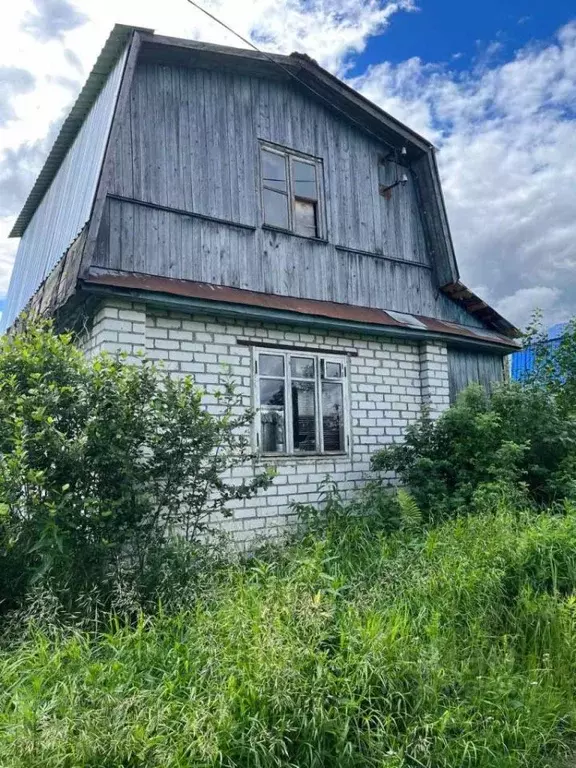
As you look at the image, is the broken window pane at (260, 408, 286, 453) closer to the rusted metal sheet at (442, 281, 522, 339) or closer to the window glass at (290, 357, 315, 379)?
the window glass at (290, 357, 315, 379)

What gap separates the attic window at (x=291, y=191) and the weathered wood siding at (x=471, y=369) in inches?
118

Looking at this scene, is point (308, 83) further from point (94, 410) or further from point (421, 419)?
point (94, 410)

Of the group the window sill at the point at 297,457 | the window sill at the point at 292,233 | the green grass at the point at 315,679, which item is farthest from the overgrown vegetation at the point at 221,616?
the window sill at the point at 292,233

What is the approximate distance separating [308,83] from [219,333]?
159 inches

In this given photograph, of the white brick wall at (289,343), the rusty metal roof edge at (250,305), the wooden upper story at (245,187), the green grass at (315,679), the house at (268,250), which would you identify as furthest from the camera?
the wooden upper story at (245,187)

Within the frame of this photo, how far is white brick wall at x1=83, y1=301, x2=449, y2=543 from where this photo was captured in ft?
20.3

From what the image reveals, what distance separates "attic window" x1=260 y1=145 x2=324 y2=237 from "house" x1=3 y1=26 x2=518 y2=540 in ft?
0.09

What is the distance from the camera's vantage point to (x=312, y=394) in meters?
7.49

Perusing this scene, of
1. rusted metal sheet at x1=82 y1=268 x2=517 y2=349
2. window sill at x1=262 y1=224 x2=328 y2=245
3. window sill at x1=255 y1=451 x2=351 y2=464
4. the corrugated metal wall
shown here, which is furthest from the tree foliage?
the corrugated metal wall

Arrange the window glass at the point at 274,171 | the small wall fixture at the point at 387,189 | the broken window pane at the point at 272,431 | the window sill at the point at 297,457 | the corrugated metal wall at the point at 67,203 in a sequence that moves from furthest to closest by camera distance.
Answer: the small wall fixture at the point at 387,189 < the window glass at the point at 274,171 < the broken window pane at the point at 272,431 < the window sill at the point at 297,457 < the corrugated metal wall at the point at 67,203

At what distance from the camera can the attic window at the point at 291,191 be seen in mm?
7742

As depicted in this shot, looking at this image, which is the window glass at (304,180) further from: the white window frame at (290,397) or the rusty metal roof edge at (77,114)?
the rusty metal roof edge at (77,114)

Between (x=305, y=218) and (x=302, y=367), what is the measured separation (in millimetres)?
2132

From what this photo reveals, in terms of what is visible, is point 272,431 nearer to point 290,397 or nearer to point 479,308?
point 290,397
